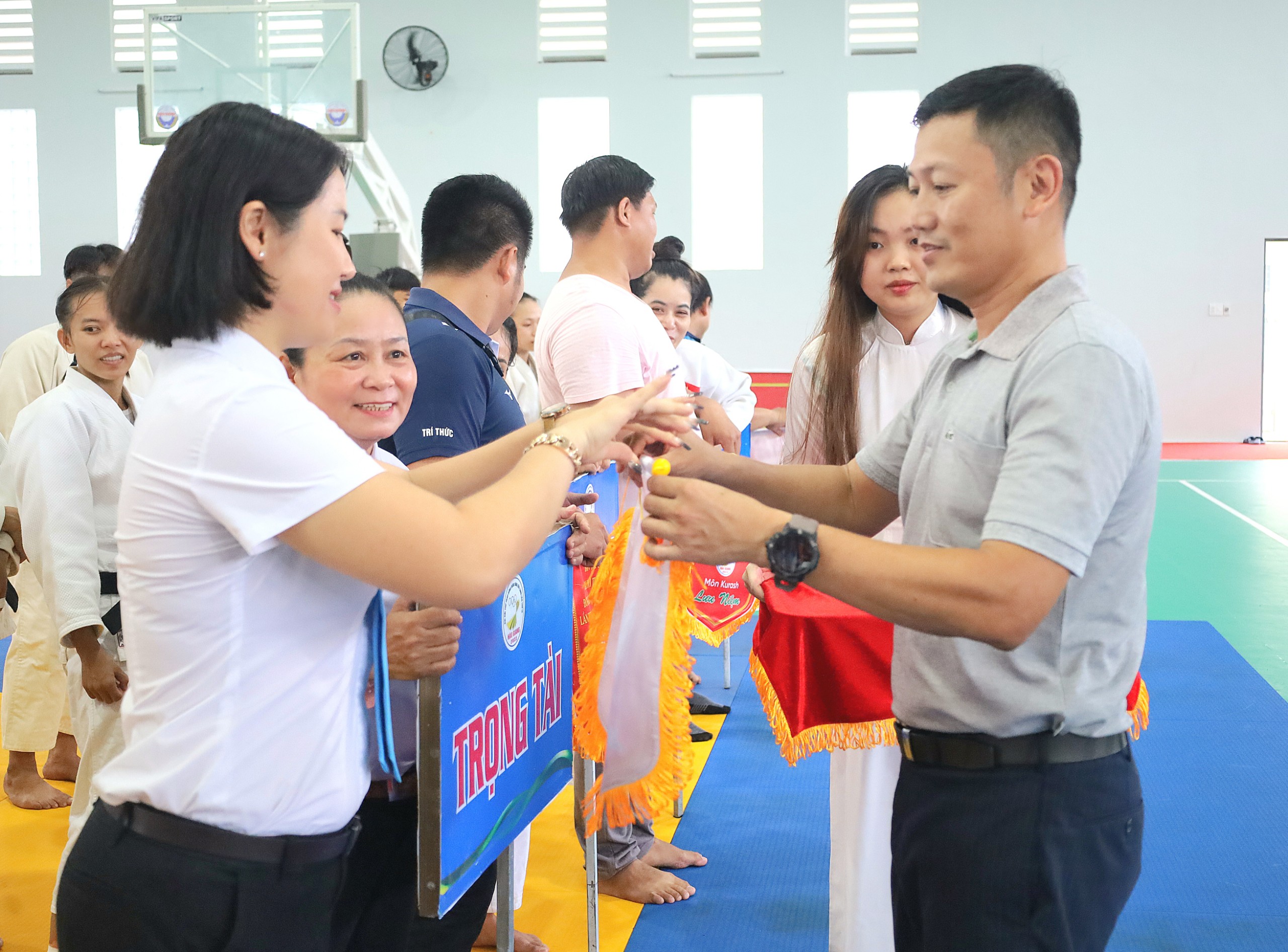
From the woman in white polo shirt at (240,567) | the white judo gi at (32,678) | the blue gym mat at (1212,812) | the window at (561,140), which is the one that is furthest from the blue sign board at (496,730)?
the window at (561,140)

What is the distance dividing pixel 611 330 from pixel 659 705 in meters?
1.03

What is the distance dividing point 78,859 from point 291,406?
1.94 ft

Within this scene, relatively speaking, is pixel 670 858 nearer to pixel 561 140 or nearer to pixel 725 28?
pixel 561 140

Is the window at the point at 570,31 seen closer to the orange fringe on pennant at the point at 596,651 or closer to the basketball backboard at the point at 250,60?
the basketball backboard at the point at 250,60

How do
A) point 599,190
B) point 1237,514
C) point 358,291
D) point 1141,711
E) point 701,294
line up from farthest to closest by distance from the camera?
point 1237,514
point 701,294
point 599,190
point 1141,711
point 358,291

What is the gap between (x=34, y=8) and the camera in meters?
13.8

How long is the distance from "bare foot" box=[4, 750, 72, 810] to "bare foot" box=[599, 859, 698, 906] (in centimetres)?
201

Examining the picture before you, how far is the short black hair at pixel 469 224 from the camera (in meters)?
2.68

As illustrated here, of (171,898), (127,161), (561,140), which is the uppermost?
(561,140)

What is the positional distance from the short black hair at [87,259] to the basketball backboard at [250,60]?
3083 millimetres

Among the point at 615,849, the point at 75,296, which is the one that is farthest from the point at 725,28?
the point at 615,849

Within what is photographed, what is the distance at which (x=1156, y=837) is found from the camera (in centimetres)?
336

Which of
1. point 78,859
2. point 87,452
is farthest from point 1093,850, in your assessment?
point 87,452

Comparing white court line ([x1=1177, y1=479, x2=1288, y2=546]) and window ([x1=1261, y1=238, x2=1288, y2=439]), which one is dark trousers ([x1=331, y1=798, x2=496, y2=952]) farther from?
window ([x1=1261, y1=238, x2=1288, y2=439])
